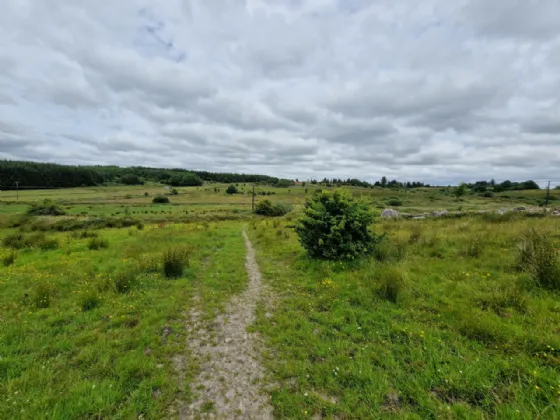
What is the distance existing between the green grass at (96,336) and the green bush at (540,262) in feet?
25.8

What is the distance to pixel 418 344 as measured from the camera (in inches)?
171

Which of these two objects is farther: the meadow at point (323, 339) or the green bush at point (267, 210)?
the green bush at point (267, 210)

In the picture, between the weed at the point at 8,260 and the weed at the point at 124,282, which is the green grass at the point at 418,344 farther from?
the weed at the point at 8,260

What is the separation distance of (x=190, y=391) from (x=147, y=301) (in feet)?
12.2

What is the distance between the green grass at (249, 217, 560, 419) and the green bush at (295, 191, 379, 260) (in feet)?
6.36

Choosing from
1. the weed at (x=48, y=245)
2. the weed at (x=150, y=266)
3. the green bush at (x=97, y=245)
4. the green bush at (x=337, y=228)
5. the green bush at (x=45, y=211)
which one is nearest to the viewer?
the weed at (x=150, y=266)

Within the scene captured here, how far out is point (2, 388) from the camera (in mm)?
3521

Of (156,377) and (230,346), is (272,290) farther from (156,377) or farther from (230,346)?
(156,377)

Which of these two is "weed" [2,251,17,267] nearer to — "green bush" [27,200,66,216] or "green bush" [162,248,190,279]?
"green bush" [162,248,190,279]

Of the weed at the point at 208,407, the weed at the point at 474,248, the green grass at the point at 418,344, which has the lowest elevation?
the weed at the point at 208,407

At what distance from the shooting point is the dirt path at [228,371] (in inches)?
130

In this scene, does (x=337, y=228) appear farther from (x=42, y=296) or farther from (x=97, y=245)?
(x=97, y=245)

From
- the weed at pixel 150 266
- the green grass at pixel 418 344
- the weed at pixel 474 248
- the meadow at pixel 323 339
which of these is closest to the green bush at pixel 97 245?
the meadow at pixel 323 339

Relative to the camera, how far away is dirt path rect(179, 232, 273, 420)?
3297mm
